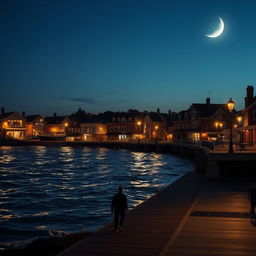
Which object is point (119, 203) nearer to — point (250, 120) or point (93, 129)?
point (250, 120)

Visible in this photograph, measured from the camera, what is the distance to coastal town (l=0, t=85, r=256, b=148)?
331 feet

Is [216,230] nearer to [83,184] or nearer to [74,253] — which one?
[74,253]

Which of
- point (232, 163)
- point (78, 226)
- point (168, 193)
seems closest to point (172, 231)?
point (78, 226)

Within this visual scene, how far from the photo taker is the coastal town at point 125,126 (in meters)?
101

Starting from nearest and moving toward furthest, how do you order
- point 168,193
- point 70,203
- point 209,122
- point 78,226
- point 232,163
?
point 78,226 → point 168,193 → point 70,203 → point 232,163 → point 209,122

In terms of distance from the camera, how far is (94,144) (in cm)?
13288

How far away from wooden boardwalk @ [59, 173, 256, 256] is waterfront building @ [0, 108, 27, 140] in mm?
137943

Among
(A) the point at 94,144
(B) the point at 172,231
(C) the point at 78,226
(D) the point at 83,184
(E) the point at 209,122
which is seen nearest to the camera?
(B) the point at 172,231

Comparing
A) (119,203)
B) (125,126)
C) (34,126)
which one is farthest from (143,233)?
(34,126)

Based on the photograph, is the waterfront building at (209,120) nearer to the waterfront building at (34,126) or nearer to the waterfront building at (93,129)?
the waterfront building at (93,129)

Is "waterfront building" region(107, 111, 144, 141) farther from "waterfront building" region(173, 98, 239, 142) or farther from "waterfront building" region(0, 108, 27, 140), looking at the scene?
"waterfront building" region(173, 98, 239, 142)

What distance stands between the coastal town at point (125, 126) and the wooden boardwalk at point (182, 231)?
82.4 m

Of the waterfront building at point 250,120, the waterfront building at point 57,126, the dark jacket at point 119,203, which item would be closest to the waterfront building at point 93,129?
the waterfront building at point 57,126

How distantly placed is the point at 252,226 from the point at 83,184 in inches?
997
